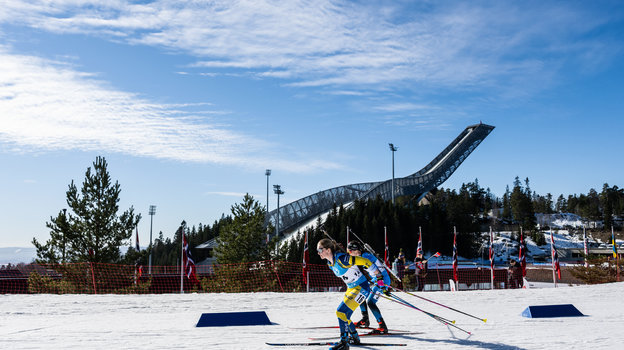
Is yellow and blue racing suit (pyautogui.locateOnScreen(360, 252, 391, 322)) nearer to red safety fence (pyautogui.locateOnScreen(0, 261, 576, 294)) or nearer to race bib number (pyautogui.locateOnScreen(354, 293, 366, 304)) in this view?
race bib number (pyautogui.locateOnScreen(354, 293, 366, 304))

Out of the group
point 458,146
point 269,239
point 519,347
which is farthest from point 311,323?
point 458,146

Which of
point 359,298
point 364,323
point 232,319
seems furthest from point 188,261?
point 359,298

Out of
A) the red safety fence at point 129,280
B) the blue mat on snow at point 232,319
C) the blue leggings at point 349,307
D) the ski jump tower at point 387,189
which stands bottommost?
the red safety fence at point 129,280

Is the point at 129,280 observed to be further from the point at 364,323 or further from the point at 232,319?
the point at 364,323

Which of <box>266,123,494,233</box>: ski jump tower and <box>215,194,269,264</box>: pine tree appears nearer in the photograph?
<box>215,194,269,264</box>: pine tree

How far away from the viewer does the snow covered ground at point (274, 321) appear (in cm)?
765

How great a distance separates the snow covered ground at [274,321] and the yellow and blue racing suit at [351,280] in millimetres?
953

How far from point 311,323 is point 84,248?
18.7m

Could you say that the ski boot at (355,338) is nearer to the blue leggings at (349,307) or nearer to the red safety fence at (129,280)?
the blue leggings at (349,307)

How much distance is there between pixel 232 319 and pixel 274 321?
1362mm

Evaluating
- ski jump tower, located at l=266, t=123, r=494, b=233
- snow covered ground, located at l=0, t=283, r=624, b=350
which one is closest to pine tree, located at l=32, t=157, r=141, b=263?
snow covered ground, located at l=0, t=283, r=624, b=350

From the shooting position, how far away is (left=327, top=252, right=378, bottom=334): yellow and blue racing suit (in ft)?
22.8

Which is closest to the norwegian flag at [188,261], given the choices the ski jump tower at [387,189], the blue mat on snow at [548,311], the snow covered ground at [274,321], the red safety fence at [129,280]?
the red safety fence at [129,280]

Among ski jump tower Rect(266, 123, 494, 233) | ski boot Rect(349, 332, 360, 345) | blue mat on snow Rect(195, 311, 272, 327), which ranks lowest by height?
blue mat on snow Rect(195, 311, 272, 327)
